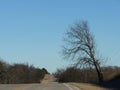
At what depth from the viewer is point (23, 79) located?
88312 millimetres

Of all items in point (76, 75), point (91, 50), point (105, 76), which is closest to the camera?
point (91, 50)

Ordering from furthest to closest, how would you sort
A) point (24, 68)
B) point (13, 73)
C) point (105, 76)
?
point (24, 68) → point (13, 73) → point (105, 76)

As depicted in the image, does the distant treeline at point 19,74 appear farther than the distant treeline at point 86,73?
Yes

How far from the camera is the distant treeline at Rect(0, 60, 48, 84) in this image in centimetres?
7999

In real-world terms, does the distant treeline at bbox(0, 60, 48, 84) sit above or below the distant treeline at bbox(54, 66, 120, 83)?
above

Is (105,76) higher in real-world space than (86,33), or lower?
lower

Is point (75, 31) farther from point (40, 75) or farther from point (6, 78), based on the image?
point (40, 75)

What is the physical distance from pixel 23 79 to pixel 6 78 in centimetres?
978

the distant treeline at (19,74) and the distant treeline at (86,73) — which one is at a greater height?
the distant treeline at (19,74)

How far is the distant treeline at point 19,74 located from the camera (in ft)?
262

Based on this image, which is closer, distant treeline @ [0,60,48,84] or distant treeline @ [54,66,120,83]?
distant treeline @ [54,66,120,83]

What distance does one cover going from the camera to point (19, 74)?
88.8 meters

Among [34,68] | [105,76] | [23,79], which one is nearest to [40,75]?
[34,68]

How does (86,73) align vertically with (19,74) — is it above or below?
below
